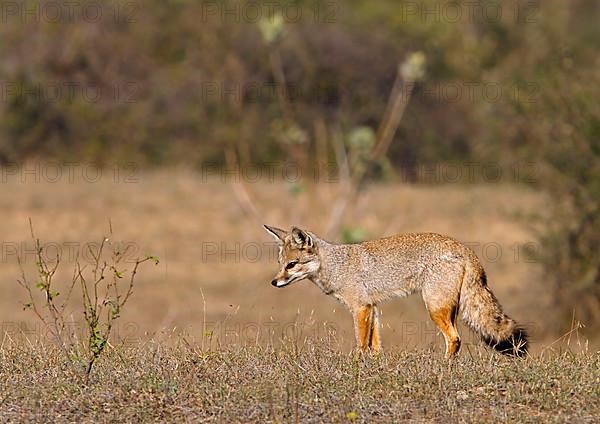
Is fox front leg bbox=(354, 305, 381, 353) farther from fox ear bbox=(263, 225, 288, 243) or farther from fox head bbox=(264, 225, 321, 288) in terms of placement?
fox ear bbox=(263, 225, 288, 243)

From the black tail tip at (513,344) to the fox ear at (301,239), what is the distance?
1866 millimetres

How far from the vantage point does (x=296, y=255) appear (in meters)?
10.5

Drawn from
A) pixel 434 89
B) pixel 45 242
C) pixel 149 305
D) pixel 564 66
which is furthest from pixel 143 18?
pixel 564 66

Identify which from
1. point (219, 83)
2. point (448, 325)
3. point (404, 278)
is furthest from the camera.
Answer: point (219, 83)


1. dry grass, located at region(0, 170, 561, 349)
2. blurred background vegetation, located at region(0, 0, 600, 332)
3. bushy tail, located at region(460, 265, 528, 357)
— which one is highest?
bushy tail, located at region(460, 265, 528, 357)

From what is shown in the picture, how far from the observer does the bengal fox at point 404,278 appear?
9.77 m

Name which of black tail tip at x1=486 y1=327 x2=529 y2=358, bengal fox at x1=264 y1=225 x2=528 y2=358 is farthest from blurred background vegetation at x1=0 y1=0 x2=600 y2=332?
black tail tip at x1=486 y1=327 x2=529 y2=358

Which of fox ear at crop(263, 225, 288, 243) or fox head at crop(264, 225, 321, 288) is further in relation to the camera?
fox ear at crop(263, 225, 288, 243)

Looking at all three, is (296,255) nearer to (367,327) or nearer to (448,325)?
(367,327)

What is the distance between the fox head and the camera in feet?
34.3

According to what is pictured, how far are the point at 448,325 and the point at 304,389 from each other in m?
2.31

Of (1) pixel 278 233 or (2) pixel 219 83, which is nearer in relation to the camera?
(1) pixel 278 233

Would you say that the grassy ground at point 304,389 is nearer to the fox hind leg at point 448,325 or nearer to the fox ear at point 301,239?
the fox hind leg at point 448,325

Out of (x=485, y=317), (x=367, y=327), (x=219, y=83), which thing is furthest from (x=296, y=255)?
(x=219, y=83)
